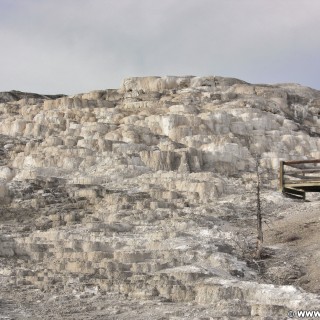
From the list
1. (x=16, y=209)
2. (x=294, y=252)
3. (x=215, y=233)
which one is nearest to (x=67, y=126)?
(x=16, y=209)

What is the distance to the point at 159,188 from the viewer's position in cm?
2703

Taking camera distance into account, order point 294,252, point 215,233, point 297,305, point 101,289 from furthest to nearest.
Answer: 1. point 215,233
2. point 294,252
3. point 101,289
4. point 297,305

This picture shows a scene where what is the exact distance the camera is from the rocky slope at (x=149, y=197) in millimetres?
12375

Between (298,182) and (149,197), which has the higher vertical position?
(298,182)

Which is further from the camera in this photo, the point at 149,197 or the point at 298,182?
the point at 149,197

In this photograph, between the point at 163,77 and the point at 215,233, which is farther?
the point at 163,77

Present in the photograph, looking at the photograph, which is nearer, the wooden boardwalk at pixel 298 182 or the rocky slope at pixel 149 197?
the wooden boardwalk at pixel 298 182

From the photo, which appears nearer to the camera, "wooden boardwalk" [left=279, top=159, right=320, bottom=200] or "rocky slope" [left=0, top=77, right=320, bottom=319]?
"wooden boardwalk" [left=279, top=159, right=320, bottom=200]

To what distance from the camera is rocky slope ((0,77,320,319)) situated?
12375mm

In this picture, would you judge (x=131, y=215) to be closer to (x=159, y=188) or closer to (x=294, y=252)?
(x=159, y=188)

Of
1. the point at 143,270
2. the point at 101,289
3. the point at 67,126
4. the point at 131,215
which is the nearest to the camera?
the point at 101,289

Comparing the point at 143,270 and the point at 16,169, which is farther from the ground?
the point at 16,169

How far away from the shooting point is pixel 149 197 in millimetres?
25594

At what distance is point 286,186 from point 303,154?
82.9ft
